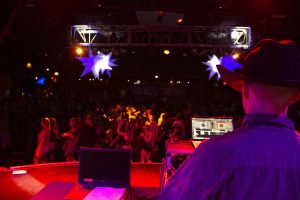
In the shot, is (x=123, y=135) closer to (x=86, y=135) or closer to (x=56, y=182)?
(x=86, y=135)

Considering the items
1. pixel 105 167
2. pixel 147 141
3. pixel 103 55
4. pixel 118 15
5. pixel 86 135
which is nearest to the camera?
pixel 105 167

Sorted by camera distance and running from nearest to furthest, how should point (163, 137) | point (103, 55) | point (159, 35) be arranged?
point (163, 137)
point (103, 55)
point (159, 35)

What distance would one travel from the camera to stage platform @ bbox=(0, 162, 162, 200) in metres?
2.45

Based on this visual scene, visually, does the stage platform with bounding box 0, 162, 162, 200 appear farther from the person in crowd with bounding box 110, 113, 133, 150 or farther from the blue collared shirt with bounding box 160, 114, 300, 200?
the person in crowd with bounding box 110, 113, 133, 150

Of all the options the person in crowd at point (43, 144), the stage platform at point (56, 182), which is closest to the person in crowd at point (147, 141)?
the person in crowd at point (43, 144)

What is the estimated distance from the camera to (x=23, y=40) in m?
10.3

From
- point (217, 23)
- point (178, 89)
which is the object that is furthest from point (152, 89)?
point (217, 23)

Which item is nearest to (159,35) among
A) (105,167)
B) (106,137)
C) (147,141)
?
(106,137)

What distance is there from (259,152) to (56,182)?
2.04 m

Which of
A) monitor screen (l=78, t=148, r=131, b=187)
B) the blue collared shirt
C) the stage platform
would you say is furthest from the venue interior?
the blue collared shirt

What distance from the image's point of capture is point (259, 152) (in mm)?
933

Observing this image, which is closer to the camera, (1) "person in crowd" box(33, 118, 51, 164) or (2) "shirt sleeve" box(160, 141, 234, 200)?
(2) "shirt sleeve" box(160, 141, 234, 200)

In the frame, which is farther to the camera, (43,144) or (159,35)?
(159,35)

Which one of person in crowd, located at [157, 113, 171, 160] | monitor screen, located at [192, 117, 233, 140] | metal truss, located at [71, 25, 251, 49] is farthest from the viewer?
metal truss, located at [71, 25, 251, 49]
